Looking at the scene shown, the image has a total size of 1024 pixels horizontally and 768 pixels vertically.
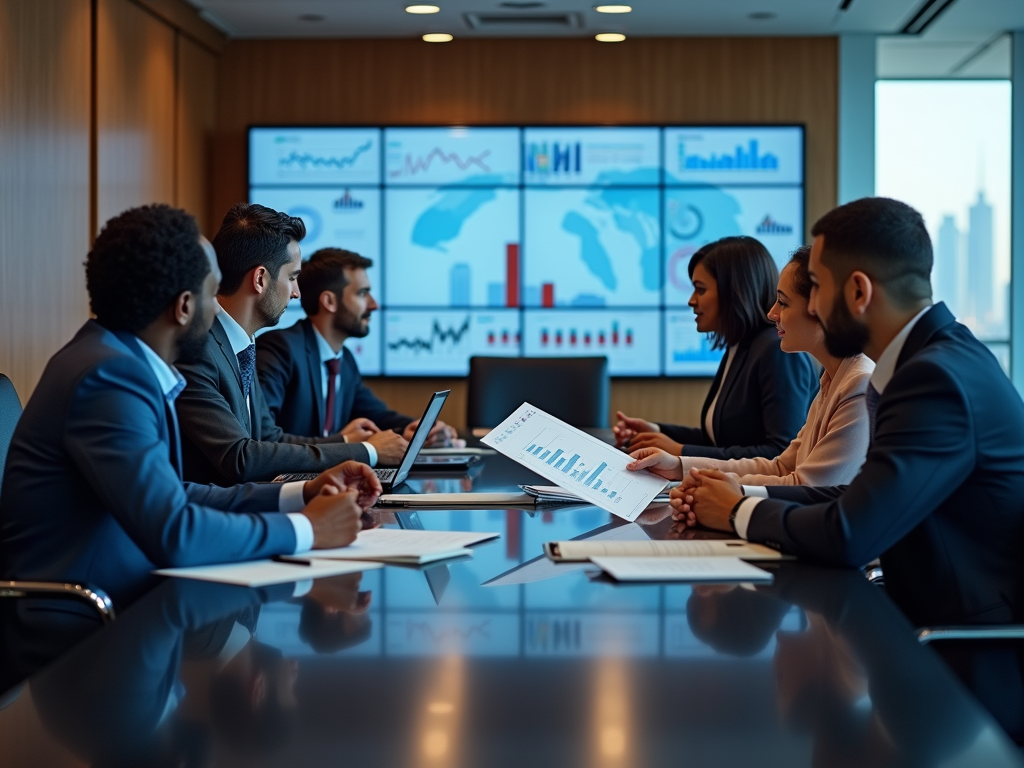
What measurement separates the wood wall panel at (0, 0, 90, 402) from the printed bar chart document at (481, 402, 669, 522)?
9.33 ft

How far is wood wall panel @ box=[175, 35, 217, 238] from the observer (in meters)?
6.21

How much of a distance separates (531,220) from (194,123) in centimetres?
199

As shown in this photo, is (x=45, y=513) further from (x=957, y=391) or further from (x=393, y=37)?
(x=393, y=37)

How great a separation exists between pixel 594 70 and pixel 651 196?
818 millimetres

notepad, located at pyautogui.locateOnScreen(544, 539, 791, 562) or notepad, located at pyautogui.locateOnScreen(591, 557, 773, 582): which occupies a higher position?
notepad, located at pyautogui.locateOnScreen(544, 539, 791, 562)

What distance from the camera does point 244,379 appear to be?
291 cm

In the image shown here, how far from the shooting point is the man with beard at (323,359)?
407 centimetres

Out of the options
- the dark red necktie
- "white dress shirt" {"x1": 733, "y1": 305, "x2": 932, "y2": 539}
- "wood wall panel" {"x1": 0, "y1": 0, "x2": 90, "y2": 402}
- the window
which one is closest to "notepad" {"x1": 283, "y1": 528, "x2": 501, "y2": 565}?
"white dress shirt" {"x1": 733, "y1": 305, "x2": 932, "y2": 539}

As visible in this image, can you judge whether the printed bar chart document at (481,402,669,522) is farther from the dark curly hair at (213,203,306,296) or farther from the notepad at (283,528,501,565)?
the dark curly hair at (213,203,306,296)

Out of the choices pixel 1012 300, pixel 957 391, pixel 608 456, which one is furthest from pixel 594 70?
pixel 957 391

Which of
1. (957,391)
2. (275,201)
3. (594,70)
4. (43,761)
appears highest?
(594,70)

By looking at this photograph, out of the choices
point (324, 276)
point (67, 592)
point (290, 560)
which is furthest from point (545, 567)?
point (324, 276)

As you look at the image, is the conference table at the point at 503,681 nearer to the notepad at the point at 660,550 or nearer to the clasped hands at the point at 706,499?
the notepad at the point at 660,550

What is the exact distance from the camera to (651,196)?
6.48m
